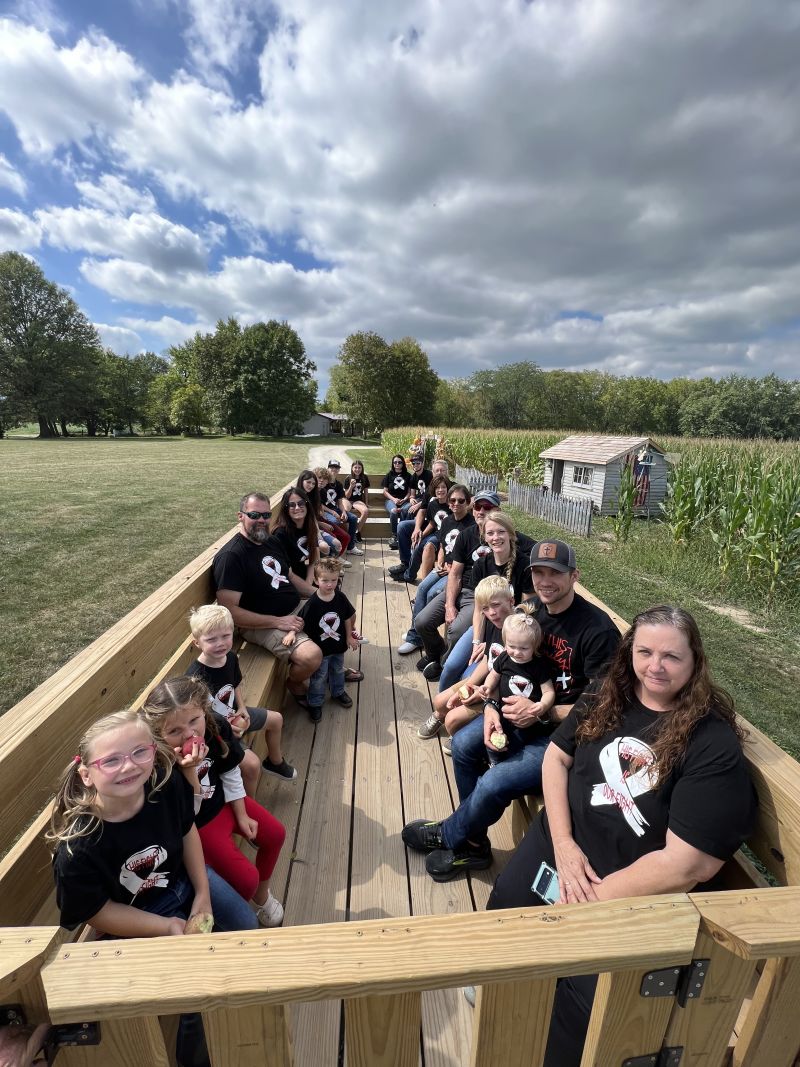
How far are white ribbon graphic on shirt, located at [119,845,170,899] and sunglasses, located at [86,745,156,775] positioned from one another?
30cm

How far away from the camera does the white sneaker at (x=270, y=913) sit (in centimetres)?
199

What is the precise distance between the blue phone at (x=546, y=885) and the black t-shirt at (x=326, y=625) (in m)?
1.98

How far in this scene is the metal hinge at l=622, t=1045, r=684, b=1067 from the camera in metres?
1.06

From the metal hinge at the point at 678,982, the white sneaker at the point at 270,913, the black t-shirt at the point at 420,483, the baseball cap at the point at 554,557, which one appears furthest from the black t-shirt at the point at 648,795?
the black t-shirt at the point at 420,483

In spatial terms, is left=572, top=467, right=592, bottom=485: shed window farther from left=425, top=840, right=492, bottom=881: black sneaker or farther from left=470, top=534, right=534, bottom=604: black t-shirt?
left=425, top=840, right=492, bottom=881: black sneaker

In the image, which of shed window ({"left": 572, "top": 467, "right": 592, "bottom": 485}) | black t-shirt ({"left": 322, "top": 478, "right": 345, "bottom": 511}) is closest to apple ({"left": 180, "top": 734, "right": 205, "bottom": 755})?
black t-shirt ({"left": 322, "top": 478, "right": 345, "bottom": 511})

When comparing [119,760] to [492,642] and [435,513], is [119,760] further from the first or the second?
[435,513]

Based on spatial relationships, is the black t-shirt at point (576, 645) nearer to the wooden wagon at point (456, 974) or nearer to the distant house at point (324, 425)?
the wooden wagon at point (456, 974)

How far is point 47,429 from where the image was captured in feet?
155

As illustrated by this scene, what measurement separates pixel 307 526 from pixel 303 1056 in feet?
12.3

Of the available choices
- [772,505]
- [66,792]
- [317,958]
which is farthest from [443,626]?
[772,505]

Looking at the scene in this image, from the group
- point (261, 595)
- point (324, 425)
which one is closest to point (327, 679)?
point (261, 595)

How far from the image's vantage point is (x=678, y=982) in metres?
1.02

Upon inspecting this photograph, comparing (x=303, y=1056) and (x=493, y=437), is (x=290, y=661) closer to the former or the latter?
(x=303, y=1056)
